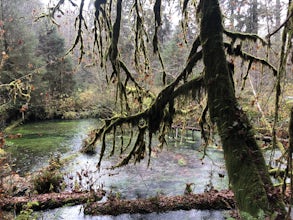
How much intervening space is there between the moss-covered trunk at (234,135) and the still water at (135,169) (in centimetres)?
296

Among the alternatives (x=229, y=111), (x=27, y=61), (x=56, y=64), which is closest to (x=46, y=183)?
(x=229, y=111)

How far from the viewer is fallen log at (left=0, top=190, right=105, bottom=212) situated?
287 inches

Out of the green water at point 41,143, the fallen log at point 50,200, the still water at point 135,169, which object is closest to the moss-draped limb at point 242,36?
the still water at point 135,169

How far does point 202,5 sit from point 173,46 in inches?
1004

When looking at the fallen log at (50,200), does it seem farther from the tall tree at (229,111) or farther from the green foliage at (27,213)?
the tall tree at (229,111)

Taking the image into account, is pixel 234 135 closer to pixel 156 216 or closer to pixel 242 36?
pixel 242 36

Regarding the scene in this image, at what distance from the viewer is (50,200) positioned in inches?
300

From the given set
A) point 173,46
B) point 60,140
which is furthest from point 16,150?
point 173,46

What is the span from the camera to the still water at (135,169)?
286 inches

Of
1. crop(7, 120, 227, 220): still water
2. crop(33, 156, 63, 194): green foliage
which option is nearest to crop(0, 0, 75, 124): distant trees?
crop(7, 120, 227, 220): still water

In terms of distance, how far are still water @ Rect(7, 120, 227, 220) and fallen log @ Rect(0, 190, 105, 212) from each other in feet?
0.88

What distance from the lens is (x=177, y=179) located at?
962 cm

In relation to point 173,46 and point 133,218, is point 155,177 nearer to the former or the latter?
point 133,218

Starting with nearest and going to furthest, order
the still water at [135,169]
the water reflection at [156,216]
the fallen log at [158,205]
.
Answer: the water reflection at [156,216] < the fallen log at [158,205] < the still water at [135,169]
